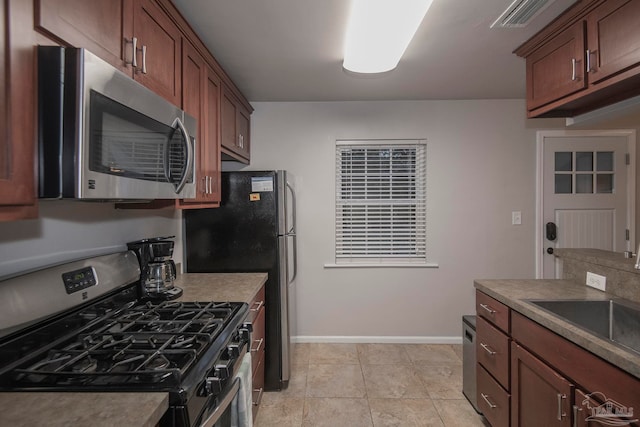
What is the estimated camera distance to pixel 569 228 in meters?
3.17

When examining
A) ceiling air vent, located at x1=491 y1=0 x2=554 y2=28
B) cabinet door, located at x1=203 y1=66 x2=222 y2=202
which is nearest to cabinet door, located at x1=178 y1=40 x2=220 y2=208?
cabinet door, located at x1=203 y1=66 x2=222 y2=202

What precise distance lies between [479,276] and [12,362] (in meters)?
3.39

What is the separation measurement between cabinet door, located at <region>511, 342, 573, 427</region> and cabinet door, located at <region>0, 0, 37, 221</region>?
187 centimetres

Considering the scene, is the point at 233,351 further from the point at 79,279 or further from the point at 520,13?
the point at 520,13

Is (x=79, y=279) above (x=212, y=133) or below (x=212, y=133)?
below

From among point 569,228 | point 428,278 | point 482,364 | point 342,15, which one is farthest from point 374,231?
point 342,15

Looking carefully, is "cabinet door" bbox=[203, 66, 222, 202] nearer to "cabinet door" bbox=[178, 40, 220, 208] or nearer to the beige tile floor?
"cabinet door" bbox=[178, 40, 220, 208]

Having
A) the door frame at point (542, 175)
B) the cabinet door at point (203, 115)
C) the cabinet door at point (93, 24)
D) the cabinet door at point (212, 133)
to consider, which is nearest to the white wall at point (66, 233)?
the cabinet door at point (203, 115)

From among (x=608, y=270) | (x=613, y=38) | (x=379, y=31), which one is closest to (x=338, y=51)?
(x=379, y=31)

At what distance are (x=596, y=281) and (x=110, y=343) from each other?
7.70 ft

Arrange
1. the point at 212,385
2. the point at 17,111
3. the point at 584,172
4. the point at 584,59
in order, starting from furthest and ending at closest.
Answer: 1. the point at 584,172
2. the point at 584,59
3. the point at 212,385
4. the point at 17,111

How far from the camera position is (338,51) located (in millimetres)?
2152

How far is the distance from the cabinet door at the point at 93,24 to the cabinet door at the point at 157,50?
0.07 metres

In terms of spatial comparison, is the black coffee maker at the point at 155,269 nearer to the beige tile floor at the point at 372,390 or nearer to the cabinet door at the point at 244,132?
the beige tile floor at the point at 372,390
